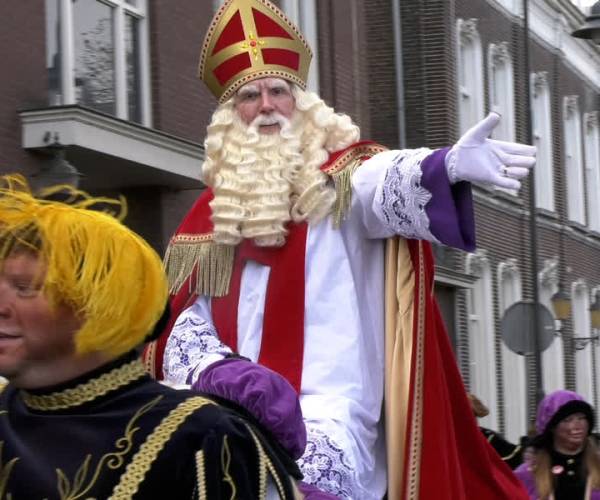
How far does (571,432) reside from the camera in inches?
355

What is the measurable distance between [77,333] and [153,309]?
0.52ft

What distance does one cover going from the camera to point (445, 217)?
16.2ft

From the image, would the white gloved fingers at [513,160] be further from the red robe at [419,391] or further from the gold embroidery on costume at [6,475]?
the gold embroidery on costume at [6,475]

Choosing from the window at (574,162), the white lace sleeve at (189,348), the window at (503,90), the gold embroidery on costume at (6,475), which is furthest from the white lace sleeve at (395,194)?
the window at (574,162)

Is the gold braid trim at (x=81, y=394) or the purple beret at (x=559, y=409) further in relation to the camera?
the purple beret at (x=559, y=409)

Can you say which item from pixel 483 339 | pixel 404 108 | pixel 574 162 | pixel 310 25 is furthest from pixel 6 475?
pixel 574 162

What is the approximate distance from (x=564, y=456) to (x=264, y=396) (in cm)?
578

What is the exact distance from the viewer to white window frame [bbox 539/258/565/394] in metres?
30.0

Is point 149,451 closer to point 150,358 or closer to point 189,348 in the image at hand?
point 189,348

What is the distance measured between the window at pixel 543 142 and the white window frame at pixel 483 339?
497 centimetres

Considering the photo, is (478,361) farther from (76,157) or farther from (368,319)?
(368,319)

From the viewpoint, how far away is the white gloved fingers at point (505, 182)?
4.66m

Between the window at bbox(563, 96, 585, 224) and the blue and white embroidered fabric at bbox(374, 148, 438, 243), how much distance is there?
1113 inches

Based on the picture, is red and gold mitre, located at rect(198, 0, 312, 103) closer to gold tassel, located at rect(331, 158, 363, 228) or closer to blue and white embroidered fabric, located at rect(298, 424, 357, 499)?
gold tassel, located at rect(331, 158, 363, 228)
